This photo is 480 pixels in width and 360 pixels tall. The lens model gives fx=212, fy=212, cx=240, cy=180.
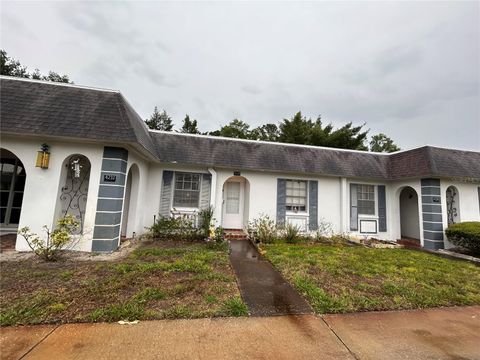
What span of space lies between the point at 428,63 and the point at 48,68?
31.1 m

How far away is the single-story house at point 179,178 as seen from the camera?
19.6 ft

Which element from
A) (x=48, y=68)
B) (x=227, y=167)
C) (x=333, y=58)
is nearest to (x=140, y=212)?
(x=227, y=167)

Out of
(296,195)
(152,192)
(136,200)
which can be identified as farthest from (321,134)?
(136,200)

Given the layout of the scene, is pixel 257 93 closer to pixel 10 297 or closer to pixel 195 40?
pixel 195 40

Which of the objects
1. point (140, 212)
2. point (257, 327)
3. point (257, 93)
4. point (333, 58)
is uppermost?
point (257, 93)

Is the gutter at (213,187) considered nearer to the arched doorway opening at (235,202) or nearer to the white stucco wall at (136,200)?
the arched doorway opening at (235,202)

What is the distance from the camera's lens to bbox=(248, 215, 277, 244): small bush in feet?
27.8

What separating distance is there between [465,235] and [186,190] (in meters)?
11.1

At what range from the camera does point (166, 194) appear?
9.11 meters

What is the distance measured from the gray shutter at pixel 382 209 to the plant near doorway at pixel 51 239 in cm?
1236

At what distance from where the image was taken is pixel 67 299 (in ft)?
10.9

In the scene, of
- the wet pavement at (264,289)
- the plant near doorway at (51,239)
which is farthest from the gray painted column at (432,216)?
the plant near doorway at (51,239)

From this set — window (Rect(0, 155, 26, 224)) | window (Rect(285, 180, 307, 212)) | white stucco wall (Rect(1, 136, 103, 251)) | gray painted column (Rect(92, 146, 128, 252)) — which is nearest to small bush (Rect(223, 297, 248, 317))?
gray painted column (Rect(92, 146, 128, 252))

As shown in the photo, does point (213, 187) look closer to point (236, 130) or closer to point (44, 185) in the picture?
point (44, 185)
